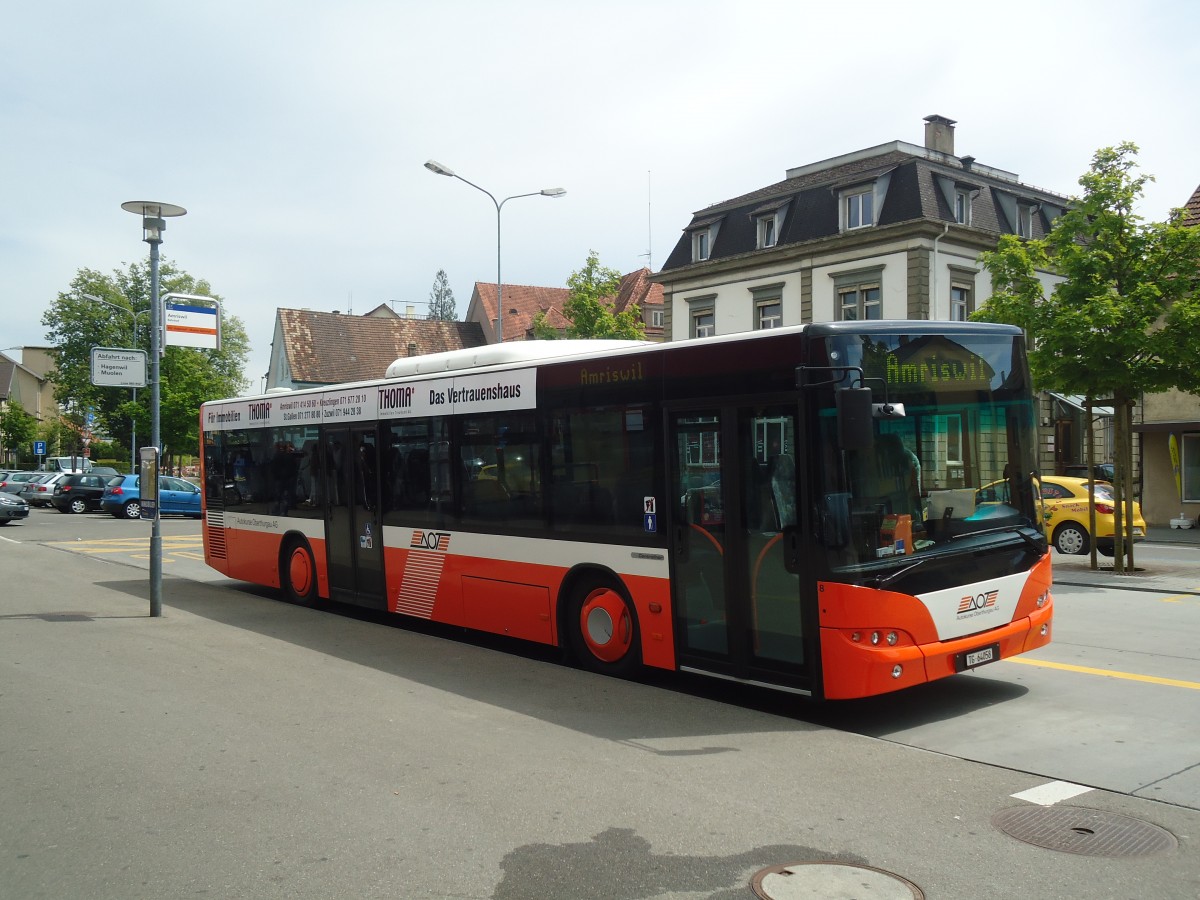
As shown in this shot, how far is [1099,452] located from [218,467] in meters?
35.6

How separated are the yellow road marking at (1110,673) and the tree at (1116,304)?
7728 mm

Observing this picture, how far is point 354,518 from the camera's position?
12117mm

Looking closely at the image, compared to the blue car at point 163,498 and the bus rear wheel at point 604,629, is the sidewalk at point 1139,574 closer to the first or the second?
the bus rear wheel at point 604,629

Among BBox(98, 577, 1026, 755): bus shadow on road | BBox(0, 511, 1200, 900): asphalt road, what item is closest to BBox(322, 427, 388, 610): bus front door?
BBox(98, 577, 1026, 755): bus shadow on road

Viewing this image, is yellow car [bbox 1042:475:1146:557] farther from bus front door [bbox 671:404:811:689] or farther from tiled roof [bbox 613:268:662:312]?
tiled roof [bbox 613:268:662:312]

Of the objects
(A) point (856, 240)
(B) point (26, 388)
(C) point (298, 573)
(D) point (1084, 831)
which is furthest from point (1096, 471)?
(B) point (26, 388)

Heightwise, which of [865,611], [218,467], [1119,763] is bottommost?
[1119,763]

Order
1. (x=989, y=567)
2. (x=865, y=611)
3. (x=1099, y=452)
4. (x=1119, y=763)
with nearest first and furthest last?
(x=1119, y=763), (x=865, y=611), (x=989, y=567), (x=1099, y=452)

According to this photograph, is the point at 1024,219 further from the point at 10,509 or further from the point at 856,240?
the point at 10,509

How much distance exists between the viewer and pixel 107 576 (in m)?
17.5

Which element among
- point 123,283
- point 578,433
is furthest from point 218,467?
point 123,283

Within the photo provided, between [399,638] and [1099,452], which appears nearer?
[399,638]

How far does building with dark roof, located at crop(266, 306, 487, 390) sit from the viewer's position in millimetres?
57844

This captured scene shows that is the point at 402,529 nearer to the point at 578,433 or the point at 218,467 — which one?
the point at 578,433
